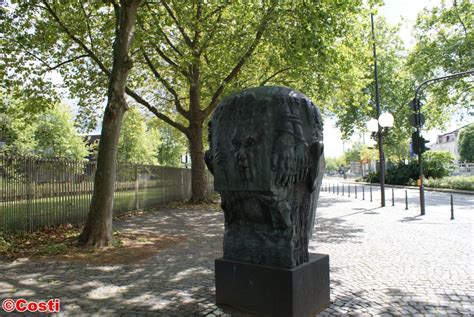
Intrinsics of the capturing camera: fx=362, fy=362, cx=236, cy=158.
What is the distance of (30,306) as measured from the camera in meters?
4.88

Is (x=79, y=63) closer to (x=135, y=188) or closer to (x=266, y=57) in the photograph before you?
(x=135, y=188)

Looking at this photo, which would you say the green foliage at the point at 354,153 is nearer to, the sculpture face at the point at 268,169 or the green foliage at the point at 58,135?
the green foliage at the point at 58,135

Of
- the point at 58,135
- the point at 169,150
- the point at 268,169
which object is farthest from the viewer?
the point at 169,150

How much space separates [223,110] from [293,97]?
92 centimetres

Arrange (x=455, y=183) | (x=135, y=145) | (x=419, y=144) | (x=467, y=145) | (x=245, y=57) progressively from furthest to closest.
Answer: (x=467, y=145) < (x=135, y=145) < (x=455, y=183) < (x=245, y=57) < (x=419, y=144)

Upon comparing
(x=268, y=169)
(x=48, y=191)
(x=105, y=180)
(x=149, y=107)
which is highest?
(x=149, y=107)

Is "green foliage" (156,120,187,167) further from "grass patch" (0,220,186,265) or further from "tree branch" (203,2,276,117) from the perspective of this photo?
"grass patch" (0,220,186,265)

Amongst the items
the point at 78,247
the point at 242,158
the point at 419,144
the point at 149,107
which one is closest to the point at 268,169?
the point at 242,158

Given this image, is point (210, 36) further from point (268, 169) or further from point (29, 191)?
point (268, 169)

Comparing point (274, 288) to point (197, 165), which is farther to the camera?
point (197, 165)

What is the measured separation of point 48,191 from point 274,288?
973cm

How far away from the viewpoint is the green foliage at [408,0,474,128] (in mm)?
24812

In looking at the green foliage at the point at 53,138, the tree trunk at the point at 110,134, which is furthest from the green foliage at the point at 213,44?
the green foliage at the point at 53,138

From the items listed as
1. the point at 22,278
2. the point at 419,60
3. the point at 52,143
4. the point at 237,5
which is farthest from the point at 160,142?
the point at 22,278
